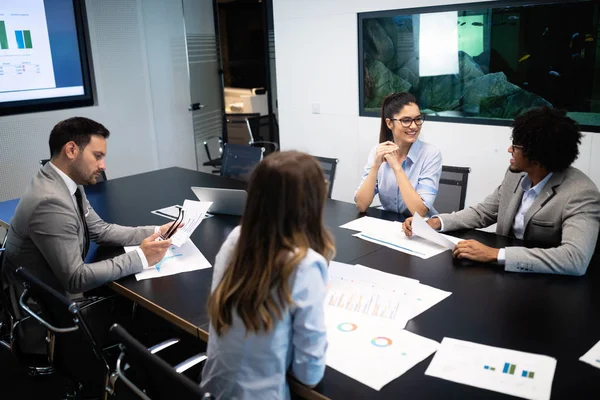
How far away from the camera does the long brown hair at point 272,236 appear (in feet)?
3.98

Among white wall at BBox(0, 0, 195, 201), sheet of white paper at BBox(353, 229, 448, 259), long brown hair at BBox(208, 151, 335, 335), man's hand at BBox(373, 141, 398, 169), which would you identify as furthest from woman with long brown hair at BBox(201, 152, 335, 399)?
white wall at BBox(0, 0, 195, 201)

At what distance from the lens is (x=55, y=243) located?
2023 mm

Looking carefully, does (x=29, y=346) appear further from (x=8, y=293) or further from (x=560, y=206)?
(x=560, y=206)

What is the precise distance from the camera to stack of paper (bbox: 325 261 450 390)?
1369 mm

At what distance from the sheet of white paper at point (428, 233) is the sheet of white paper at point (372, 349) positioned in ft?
2.14

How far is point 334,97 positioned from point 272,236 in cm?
404

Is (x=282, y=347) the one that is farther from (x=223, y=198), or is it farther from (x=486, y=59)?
(x=486, y=59)

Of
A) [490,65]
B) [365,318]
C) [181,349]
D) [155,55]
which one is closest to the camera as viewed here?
[365,318]

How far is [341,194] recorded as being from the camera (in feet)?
A: 17.1

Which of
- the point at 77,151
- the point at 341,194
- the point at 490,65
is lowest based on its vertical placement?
the point at 341,194

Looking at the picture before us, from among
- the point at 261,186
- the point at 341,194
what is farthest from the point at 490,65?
the point at 261,186

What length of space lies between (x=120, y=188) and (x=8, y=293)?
4.36ft

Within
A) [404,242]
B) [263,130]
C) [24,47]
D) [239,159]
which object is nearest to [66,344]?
[404,242]

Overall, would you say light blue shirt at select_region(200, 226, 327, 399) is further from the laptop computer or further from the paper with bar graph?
the laptop computer
